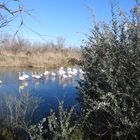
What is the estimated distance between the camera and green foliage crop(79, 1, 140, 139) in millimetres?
5000

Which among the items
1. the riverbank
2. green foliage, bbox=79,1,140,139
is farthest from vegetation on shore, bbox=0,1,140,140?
the riverbank

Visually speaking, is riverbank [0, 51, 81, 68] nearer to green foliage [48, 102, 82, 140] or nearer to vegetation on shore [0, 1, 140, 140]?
vegetation on shore [0, 1, 140, 140]

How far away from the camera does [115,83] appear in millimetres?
5164

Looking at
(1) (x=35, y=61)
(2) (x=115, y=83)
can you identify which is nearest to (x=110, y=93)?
(2) (x=115, y=83)

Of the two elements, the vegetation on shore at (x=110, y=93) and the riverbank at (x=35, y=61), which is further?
the riverbank at (x=35, y=61)

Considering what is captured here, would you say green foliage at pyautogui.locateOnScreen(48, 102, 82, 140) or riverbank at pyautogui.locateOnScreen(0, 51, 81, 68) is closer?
green foliage at pyautogui.locateOnScreen(48, 102, 82, 140)

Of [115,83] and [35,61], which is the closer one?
[115,83]

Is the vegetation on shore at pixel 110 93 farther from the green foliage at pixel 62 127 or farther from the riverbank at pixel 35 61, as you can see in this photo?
the riverbank at pixel 35 61

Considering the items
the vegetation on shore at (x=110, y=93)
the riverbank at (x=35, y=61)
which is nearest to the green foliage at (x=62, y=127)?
the vegetation on shore at (x=110, y=93)

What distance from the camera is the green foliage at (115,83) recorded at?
500cm

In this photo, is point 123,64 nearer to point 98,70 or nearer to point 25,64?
point 98,70

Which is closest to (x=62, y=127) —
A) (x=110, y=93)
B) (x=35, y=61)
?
(x=110, y=93)

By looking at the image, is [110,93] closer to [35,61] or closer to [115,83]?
[115,83]

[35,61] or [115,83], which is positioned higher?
[115,83]
